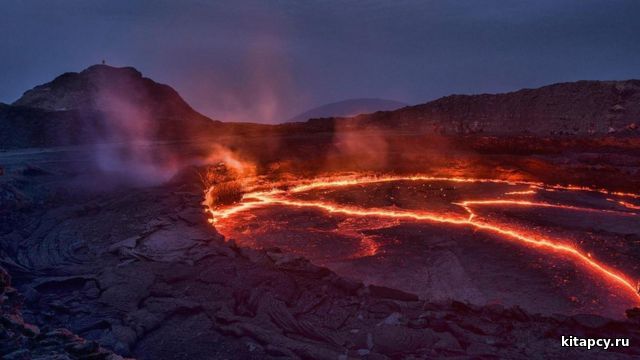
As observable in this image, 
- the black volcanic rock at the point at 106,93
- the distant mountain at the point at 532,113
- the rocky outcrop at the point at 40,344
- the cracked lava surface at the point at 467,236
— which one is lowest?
the cracked lava surface at the point at 467,236

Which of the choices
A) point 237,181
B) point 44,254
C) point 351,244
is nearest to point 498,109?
point 237,181

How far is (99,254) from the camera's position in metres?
7.86

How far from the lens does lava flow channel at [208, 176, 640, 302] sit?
891cm

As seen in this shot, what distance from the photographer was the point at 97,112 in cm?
3078

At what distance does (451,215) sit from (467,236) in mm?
1939

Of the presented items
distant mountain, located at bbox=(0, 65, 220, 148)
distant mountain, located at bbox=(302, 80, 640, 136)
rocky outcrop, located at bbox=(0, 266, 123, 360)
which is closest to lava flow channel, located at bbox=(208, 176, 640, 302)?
rocky outcrop, located at bbox=(0, 266, 123, 360)

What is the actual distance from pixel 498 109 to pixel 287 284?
30339 mm

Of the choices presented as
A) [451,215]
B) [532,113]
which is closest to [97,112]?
[451,215]

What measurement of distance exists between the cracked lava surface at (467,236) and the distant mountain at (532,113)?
13.1 metres

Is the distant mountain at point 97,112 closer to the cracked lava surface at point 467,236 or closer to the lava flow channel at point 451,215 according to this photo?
the lava flow channel at point 451,215

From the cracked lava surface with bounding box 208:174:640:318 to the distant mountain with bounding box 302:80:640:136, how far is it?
13.1 metres

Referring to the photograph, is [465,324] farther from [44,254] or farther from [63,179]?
[63,179]

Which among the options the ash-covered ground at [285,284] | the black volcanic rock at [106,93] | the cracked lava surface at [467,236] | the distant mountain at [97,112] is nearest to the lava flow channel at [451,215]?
the cracked lava surface at [467,236]

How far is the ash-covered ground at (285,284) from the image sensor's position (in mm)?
5375
